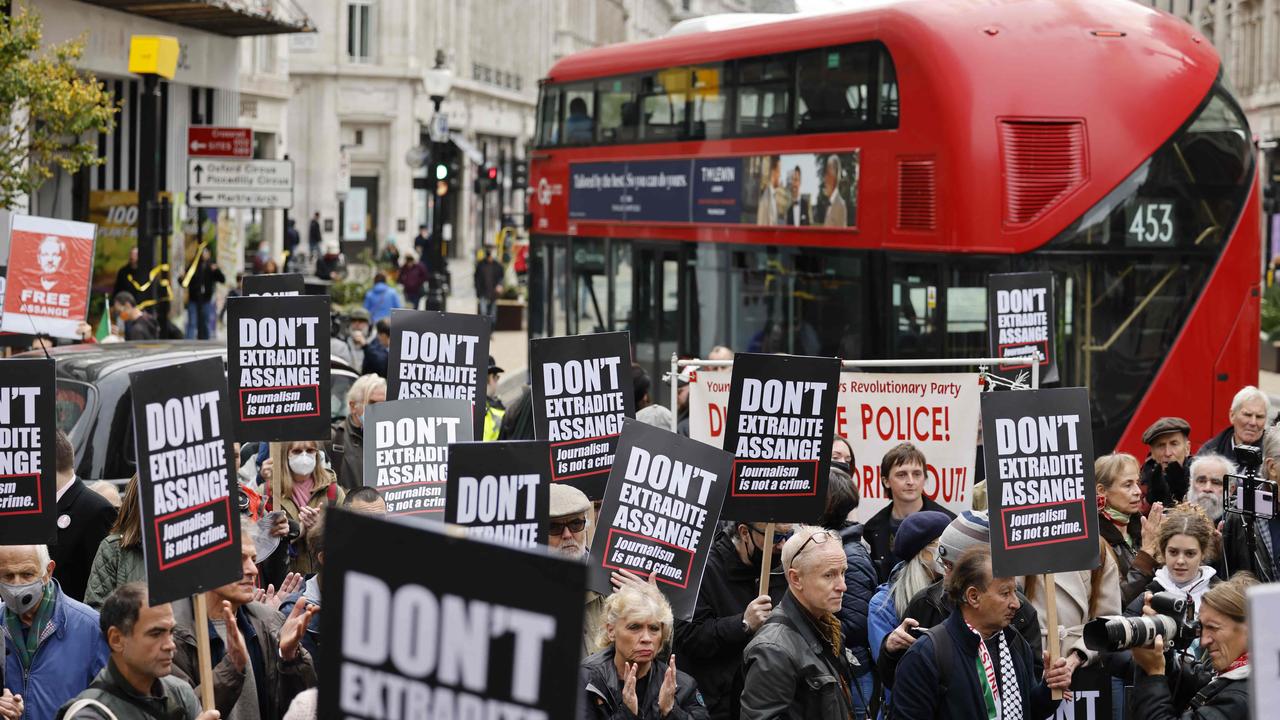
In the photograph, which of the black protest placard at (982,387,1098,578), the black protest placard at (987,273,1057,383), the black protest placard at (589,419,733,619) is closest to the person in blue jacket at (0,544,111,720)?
the black protest placard at (589,419,733,619)

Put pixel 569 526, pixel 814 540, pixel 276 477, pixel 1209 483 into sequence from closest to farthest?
1. pixel 814 540
2. pixel 569 526
3. pixel 276 477
4. pixel 1209 483

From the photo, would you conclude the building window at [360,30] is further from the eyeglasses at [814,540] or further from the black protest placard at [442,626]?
the black protest placard at [442,626]

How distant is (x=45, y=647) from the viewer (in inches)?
231

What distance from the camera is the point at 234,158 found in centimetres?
2166

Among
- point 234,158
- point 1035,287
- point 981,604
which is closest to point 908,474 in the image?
point 981,604

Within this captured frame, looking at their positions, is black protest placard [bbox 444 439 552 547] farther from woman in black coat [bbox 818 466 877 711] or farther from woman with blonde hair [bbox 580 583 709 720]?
woman in black coat [bbox 818 466 877 711]

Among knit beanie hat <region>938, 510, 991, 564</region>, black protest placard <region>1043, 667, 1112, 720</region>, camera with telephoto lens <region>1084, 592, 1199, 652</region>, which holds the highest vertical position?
knit beanie hat <region>938, 510, 991, 564</region>

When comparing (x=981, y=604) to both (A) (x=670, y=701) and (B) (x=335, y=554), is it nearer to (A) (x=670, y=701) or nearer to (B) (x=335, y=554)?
(A) (x=670, y=701)

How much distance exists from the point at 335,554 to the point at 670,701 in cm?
244

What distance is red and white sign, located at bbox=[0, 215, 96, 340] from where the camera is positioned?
1175 centimetres

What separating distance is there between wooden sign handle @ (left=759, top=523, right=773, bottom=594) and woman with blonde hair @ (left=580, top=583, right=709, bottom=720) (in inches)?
42.6

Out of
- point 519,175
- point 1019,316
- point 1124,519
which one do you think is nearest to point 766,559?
point 1124,519

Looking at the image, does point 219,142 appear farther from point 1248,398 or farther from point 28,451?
point 28,451

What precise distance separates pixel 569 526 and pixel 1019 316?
5159 mm
